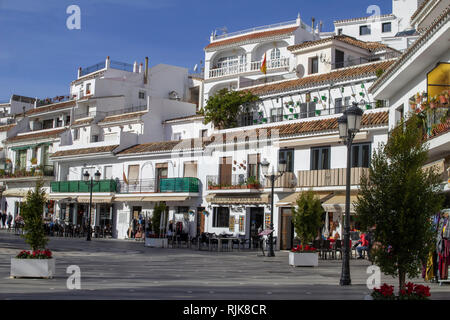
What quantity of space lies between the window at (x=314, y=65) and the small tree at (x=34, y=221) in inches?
1084

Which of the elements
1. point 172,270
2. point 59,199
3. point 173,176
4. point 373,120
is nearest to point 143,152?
point 173,176

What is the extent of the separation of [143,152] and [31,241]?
1093 inches

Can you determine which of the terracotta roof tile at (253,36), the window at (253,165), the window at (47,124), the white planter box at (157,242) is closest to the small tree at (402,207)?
the white planter box at (157,242)

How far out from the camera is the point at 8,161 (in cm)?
5888

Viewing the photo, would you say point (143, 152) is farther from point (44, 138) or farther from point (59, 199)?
point (44, 138)

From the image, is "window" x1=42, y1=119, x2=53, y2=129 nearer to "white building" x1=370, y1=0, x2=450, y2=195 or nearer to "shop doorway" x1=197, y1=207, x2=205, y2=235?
"shop doorway" x1=197, y1=207, x2=205, y2=235

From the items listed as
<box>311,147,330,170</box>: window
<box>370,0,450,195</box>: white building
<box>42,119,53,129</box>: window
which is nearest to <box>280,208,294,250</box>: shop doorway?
<box>311,147,330,170</box>: window

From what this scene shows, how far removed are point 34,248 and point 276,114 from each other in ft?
80.0

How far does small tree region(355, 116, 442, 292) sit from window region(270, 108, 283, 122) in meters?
25.9

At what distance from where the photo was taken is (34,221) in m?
15.7

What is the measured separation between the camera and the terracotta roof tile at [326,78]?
33.2 metres

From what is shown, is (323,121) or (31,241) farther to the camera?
(323,121)

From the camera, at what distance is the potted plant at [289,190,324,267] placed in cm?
2139

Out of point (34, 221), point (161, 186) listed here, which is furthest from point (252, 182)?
point (34, 221)
